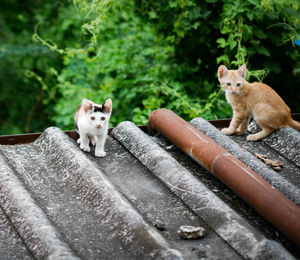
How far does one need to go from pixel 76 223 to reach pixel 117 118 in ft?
13.7

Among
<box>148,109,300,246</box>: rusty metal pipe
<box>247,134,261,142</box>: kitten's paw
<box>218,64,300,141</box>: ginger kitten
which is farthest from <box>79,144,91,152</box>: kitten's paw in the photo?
<box>247,134,261,142</box>: kitten's paw

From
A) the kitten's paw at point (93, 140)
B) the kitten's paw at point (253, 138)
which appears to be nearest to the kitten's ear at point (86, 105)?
the kitten's paw at point (93, 140)

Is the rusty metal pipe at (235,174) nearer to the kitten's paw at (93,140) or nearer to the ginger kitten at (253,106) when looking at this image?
the kitten's paw at (93,140)

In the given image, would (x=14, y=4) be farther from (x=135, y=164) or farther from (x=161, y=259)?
(x=161, y=259)

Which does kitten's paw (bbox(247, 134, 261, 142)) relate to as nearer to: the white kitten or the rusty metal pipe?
the rusty metal pipe

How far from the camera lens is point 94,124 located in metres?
3.04

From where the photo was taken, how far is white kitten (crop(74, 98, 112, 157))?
9.91 feet

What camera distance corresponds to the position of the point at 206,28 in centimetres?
554

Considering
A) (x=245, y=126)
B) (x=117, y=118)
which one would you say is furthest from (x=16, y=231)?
(x=117, y=118)

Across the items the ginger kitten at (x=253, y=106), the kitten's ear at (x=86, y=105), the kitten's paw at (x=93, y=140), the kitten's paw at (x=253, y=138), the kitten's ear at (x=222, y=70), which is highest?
the kitten's ear at (x=222, y=70)

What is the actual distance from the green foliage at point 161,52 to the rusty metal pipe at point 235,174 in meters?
1.84

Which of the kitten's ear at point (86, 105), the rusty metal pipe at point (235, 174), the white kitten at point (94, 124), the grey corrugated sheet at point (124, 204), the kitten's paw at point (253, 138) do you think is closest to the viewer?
the grey corrugated sheet at point (124, 204)

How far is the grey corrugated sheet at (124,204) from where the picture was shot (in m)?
2.00

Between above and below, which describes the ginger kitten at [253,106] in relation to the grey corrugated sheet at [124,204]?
above
